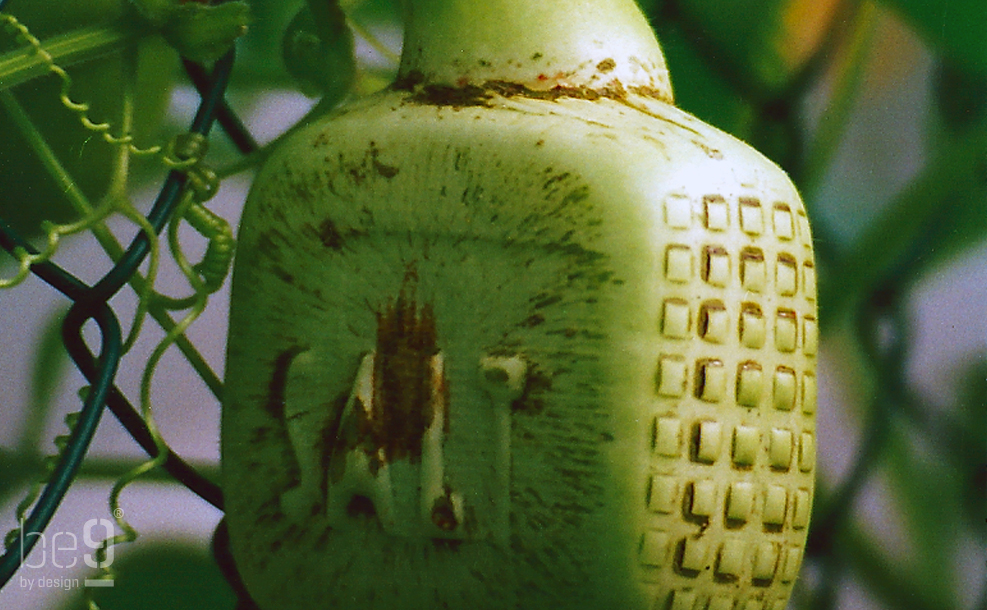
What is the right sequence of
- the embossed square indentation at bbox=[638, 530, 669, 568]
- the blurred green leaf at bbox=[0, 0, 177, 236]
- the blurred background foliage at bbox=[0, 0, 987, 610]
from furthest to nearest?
the blurred background foliage at bbox=[0, 0, 987, 610] → the blurred green leaf at bbox=[0, 0, 177, 236] → the embossed square indentation at bbox=[638, 530, 669, 568]

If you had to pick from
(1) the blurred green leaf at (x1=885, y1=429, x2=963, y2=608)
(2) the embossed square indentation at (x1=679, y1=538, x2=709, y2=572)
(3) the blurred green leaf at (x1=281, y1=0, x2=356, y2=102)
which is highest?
(3) the blurred green leaf at (x1=281, y1=0, x2=356, y2=102)

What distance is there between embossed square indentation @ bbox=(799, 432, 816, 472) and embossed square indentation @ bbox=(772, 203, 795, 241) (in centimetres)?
8

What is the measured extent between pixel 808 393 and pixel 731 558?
7 cm

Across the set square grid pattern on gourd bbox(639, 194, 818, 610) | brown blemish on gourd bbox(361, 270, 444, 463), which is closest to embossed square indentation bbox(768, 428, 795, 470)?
square grid pattern on gourd bbox(639, 194, 818, 610)

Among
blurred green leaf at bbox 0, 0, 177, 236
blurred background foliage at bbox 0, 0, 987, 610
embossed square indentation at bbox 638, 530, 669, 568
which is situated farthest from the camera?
blurred background foliage at bbox 0, 0, 987, 610

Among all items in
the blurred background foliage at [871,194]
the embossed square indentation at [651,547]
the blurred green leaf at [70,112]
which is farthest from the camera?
the blurred background foliage at [871,194]

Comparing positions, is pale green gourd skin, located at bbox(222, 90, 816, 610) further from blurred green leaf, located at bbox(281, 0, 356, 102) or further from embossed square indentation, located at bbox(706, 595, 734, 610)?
blurred green leaf, located at bbox(281, 0, 356, 102)

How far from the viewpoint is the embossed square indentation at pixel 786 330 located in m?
0.38

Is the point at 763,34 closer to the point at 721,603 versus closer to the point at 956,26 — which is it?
the point at 956,26

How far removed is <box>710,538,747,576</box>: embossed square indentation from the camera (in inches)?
14.4

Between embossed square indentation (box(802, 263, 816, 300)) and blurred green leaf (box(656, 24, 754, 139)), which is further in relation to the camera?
blurred green leaf (box(656, 24, 754, 139))

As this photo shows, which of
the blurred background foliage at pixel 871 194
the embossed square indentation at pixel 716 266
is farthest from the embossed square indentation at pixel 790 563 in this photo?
the blurred background foliage at pixel 871 194

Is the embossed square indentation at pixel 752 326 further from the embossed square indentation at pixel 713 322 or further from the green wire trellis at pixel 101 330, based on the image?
the green wire trellis at pixel 101 330

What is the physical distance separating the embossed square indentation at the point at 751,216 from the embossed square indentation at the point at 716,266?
0.05 feet
